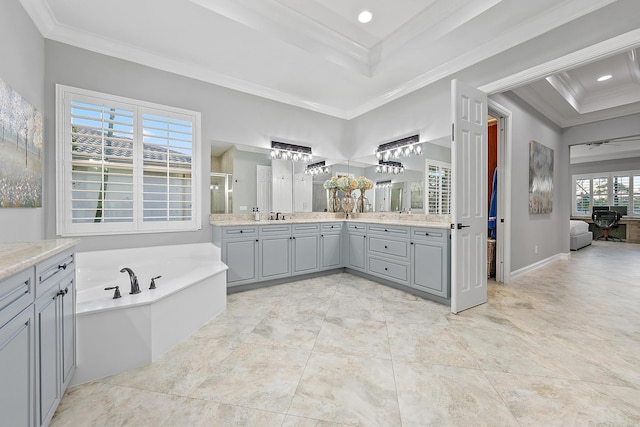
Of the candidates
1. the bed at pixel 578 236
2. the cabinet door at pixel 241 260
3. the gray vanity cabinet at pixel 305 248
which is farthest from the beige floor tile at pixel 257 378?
the bed at pixel 578 236

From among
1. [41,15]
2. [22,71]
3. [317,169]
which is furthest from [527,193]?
[41,15]

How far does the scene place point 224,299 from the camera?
2840mm

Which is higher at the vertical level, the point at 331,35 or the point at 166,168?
the point at 331,35

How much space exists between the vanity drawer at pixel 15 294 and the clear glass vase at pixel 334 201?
402cm

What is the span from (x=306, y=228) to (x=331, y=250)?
0.58 meters

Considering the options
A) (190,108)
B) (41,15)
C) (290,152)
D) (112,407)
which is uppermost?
(41,15)

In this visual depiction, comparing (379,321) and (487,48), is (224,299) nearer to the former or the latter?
(379,321)

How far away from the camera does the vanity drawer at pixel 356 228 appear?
3955 mm

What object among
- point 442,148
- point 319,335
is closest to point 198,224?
Answer: point 319,335

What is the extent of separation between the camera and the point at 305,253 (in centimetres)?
391

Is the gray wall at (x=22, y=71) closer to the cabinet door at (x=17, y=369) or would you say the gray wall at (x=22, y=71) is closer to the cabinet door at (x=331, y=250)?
the cabinet door at (x=17, y=369)

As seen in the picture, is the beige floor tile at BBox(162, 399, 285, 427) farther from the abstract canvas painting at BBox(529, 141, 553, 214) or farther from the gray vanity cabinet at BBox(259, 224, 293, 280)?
the abstract canvas painting at BBox(529, 141, 553, 214)

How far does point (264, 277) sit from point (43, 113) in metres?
2.83

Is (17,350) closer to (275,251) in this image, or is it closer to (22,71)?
(22,71)
